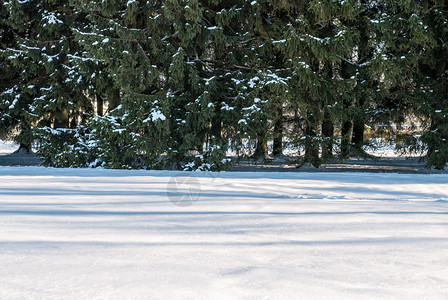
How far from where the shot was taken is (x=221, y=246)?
2.14m

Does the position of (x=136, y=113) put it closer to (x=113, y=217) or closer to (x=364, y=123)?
(x=364, y=123)

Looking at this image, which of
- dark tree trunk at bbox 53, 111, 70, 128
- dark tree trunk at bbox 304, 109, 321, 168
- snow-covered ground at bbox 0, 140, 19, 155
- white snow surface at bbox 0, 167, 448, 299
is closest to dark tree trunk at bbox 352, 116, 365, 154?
dark tree trunk at bbox 304, 109, 321, 168

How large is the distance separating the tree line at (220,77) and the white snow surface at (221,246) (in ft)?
19.5

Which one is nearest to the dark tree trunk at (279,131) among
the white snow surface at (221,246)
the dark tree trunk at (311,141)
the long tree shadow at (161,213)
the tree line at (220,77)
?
the tree line at (220,77)

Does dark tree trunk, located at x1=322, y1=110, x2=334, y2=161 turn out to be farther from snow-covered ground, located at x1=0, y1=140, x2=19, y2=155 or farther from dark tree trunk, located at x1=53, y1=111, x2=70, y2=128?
snow-covered ground, located at x1=0, y1=140, x2=19, y2=155

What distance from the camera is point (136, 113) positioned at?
9.69 metres

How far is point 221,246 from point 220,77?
8395mm

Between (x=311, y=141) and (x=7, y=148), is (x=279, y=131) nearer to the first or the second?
(x=311, y=141)

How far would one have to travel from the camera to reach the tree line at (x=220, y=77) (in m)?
9.54

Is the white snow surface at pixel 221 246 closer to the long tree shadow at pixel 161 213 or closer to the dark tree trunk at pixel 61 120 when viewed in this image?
the long tree shadow at pixel 161 213

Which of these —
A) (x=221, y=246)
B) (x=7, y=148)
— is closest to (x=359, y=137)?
(x=221, y=246)

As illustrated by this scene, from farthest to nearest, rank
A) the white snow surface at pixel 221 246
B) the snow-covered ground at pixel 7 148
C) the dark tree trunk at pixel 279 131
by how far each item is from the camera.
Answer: the snow-covered ground at pixel 7 148 < the dark tree trunk at pixel 279 131 < the white snow surface at pixel 221 246

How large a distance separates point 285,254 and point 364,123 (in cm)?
1018

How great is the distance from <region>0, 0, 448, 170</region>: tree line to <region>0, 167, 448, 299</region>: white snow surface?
596 cm
